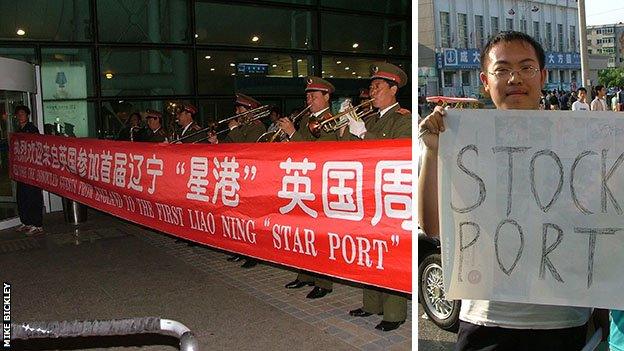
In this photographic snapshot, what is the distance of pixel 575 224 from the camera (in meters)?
1.97

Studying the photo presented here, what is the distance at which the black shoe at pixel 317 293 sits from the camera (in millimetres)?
5871

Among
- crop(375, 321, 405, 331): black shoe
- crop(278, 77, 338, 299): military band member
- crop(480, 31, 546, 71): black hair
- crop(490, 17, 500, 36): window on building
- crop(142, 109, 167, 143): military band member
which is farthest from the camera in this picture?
crop(142, 109, 167, 143): military band member

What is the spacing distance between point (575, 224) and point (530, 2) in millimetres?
821

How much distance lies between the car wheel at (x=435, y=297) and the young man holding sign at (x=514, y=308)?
271 centimetres

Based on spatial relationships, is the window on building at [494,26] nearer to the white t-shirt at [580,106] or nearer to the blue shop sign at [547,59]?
the blue shop sign at [547,59]

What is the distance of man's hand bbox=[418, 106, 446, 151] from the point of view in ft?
6.72

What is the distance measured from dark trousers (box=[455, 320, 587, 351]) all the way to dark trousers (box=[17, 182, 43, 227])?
8.80m

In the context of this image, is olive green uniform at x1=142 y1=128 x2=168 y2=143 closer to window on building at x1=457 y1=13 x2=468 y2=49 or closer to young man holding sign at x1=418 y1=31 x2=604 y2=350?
window on building at x1=457 y1=13 x2=468 y2=49

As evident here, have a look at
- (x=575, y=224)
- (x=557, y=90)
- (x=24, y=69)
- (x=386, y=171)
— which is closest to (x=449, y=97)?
(x=557, y=90)

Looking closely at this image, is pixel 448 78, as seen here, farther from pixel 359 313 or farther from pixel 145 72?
pixel 145 72

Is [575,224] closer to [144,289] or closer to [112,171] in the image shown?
[144,289]

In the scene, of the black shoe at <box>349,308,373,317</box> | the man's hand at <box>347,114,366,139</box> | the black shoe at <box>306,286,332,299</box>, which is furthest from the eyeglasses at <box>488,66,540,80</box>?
the black shoe at <box>306,286,332,299</box>

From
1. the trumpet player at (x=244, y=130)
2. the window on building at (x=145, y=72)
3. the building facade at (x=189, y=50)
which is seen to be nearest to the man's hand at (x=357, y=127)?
the trumpet player at (x=244, y=130)

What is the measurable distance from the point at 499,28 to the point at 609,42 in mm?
356
